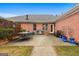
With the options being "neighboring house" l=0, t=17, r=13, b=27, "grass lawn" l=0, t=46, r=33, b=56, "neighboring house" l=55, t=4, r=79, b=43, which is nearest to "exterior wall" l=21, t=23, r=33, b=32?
"neighboring house" l=0, t=17, r=13, b=27

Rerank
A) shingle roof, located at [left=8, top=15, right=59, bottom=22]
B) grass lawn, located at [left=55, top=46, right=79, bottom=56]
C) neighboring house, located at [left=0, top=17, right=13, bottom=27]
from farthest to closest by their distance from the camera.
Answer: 1. shingle roof, located at [left=8, top=15, right=59, bottom=22]
2. neighboring house, located at [left=0, top=17, right=13, bottom=27]
3. grass lawn, located at [left=55, top=46, right=79, bottom=56]

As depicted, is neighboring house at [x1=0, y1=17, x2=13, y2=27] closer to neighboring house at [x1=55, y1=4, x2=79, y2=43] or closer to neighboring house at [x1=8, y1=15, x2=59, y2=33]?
neighboring house at [x1=8, y1=15, x2=59, y2=33]

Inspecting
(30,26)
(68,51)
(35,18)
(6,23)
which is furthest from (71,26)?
(6,23)

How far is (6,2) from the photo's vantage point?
4.27 m

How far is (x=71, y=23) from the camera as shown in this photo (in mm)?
4324

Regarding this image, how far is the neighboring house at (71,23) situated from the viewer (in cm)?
422

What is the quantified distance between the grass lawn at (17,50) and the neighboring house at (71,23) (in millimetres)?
792

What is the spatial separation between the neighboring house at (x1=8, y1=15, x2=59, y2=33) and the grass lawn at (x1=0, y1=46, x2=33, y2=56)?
40 cm

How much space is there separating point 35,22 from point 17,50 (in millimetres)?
760

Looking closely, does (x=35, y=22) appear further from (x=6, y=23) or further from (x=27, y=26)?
(x=6, y=23)

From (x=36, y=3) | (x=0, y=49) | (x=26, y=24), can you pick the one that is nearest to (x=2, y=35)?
(x=0, y=49)

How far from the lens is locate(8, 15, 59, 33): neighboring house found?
4499 millimetres

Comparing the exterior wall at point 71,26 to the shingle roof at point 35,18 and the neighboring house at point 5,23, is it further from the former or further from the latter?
the neighboring house at point 5,23

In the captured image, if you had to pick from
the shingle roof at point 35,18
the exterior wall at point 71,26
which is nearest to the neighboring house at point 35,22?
the shingle roof at point 35,18
